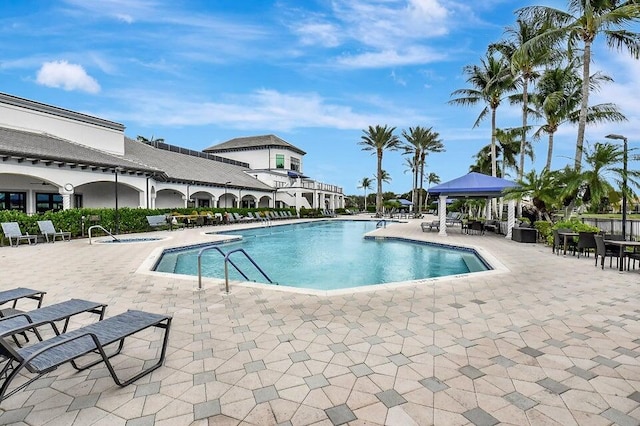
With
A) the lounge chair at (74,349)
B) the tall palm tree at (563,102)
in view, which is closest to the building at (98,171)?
the lounge chair at (74,349)

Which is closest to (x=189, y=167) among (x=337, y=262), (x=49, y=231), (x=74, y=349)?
(x=49, y=231)

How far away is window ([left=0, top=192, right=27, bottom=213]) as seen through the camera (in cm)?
1742

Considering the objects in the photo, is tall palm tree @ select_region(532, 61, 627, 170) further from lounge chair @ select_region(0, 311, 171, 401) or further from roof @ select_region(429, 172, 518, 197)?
lounge chair @ select_region(0, 311, 171, 401)

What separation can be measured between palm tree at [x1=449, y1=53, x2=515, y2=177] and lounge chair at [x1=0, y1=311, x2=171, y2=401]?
23181mm

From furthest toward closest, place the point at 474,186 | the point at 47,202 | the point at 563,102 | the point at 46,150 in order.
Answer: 1. the point at 563,102
2. the point at 47,202
3. the point at 46,150
4. the point at 474,186

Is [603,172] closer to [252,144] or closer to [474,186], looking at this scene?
→ [474,186]

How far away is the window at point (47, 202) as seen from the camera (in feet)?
62.3

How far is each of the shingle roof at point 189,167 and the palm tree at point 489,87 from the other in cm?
2103

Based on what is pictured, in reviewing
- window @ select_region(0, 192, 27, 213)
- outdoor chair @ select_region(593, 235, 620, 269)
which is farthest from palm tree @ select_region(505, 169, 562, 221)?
window @ select_region(0, 192, 27, 213)

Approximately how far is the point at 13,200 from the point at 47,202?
5.50 feet

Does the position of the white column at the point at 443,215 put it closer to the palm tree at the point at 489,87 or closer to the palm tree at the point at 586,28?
the palm tree at the point at 586,28

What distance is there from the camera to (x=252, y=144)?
153 feet

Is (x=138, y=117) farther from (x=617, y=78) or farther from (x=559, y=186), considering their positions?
(x=617, y=78)

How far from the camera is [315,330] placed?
13.3ft
